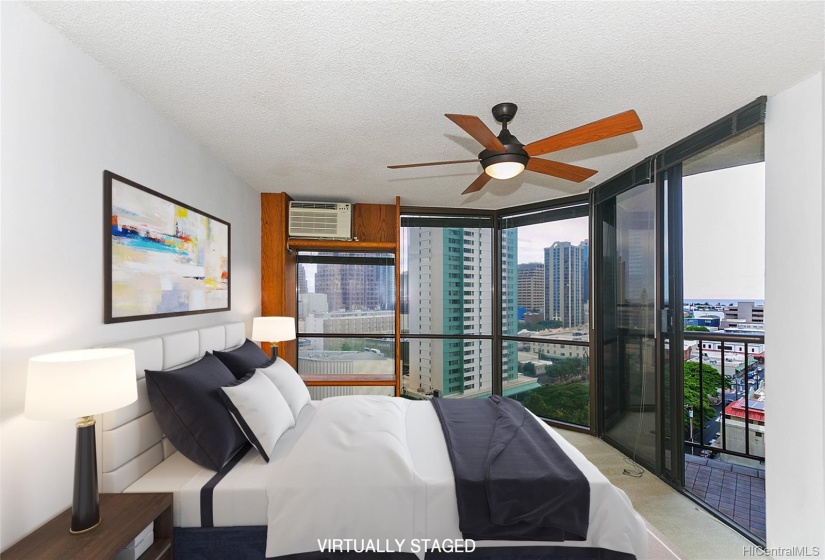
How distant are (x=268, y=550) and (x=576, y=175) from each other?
2535mm

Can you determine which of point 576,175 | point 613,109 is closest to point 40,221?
point 576,175

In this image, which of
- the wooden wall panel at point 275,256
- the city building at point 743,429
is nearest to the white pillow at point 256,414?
the wooden wall panel at point 275,256

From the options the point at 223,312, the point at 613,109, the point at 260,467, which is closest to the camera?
the point at 260,467

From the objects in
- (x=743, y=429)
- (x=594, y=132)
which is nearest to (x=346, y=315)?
(x=594, y=132)

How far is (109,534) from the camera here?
1489 mm

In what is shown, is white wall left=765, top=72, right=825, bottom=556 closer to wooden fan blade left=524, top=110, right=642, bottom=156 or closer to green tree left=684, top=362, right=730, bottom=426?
wooden fan blade left=524, top=110, right=642, bottom=156

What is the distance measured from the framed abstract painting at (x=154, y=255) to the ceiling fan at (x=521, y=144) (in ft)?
4.57

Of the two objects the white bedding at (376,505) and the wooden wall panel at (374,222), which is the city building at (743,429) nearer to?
the white bedding at (376,505)

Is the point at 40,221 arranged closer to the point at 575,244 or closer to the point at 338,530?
the point at 338,530

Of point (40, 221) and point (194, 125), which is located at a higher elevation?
point (194, 125)

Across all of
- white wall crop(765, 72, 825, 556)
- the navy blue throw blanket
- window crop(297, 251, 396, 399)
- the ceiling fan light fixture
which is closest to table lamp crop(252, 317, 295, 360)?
window crop(297, 251, 396, 399)

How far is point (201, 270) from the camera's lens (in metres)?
2.85

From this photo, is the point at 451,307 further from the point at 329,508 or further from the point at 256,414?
the point at 329,508

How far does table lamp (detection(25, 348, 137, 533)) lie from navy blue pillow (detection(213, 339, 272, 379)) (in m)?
1.14
